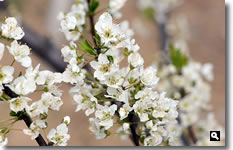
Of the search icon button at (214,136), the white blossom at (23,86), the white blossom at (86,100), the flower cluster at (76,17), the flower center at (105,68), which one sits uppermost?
the flower cluster at (76,17)

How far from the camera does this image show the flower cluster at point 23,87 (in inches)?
21.2

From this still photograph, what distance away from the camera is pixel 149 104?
24.4 inches

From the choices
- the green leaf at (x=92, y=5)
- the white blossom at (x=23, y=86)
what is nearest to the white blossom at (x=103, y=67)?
the white blossom at (x=23, y=86)

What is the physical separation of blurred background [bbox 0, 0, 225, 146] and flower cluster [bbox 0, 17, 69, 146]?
1458 millimetres

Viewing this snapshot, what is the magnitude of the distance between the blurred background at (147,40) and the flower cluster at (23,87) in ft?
4.78

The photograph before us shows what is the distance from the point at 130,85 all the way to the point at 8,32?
0.88 feet

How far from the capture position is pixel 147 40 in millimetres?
3146

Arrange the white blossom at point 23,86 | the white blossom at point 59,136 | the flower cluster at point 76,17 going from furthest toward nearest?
the flower cluster at point 76,17
the white blossom at point 59,136
the white blossom at point 23,86

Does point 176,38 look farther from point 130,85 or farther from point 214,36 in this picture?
point 130,85

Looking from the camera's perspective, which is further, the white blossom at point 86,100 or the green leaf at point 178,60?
the green leaf at point 178,60

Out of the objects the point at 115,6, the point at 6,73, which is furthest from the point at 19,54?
the point at 115,6

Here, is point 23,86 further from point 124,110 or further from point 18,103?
point 124,110

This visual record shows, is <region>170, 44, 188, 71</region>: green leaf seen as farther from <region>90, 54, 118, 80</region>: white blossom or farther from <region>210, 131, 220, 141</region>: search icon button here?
<region>90, 54, 118, 80</region>: white blossom

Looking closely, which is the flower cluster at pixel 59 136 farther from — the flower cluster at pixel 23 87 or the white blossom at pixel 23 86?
the white blossom at pixel 23 86
